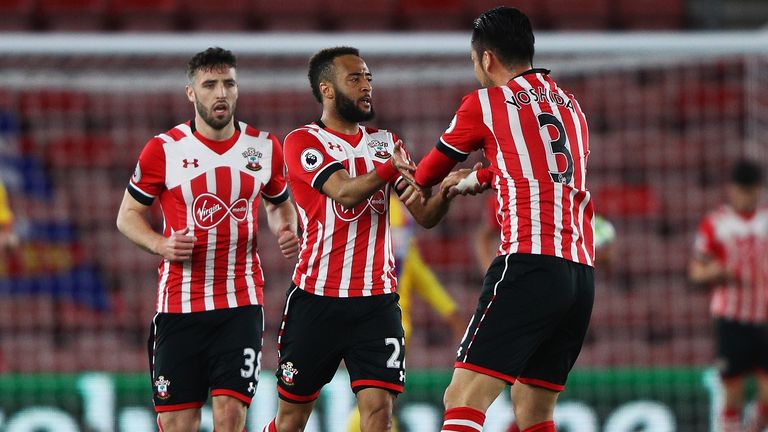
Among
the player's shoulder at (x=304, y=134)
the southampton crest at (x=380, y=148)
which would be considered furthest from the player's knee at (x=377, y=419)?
the player's shoulder at (x=304, y=134)

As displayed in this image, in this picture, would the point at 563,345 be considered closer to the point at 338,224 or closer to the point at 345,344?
the point at 345,344

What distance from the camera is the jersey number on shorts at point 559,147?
4785 millimetres

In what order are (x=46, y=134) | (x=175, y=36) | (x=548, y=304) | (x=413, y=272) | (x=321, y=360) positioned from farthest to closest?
1. (x=46, y=134)
2. (x=413, y=272)
3. (x=175, y=36)
4. (x=321, y=360)
5. (x=548, y=304)

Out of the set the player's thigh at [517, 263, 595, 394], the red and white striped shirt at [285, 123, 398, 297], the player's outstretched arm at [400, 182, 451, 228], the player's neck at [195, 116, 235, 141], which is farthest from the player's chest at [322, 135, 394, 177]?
the player's thigh at [517, 263, 595, 394]

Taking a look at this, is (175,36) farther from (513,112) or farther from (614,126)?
(614,126)

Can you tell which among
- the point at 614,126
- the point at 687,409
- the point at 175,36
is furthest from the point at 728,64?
the point at 175,36

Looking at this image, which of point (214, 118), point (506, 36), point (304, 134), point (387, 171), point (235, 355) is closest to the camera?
point (506, 36)

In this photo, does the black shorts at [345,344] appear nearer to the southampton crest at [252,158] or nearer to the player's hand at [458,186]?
the player's hand at [458,186]

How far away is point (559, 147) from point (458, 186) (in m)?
0.45

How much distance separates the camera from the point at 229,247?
5.62 m

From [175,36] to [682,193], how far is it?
5506mm

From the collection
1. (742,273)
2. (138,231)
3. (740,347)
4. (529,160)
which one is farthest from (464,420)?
(742,273)

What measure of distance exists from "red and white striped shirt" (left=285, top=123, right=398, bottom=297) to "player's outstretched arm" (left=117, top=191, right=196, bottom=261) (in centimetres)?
51

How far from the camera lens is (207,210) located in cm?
557
